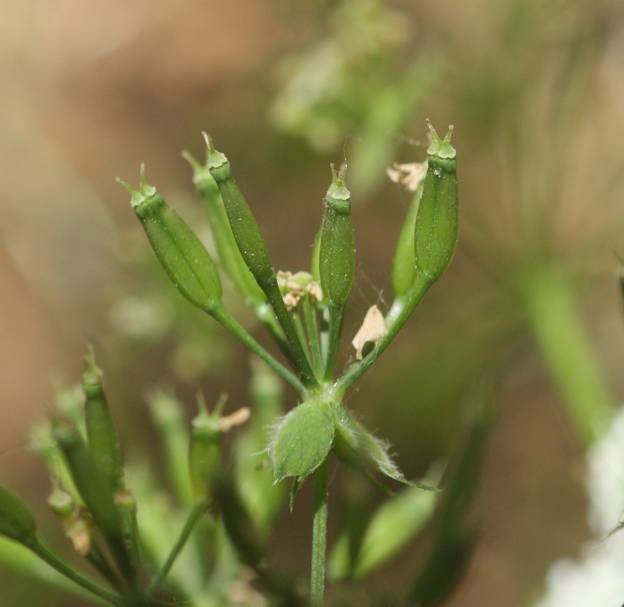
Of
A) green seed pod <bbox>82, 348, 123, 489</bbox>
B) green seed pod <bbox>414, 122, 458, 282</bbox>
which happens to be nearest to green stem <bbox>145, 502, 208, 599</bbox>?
green seed pod <bbox>82, 348, 123, 489</bbox>

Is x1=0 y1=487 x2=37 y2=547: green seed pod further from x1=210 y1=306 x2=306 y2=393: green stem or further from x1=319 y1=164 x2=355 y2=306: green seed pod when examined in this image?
x1=319 y1=164 x2=355 y2=306: green seed pod

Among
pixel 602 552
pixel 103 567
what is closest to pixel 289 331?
pixel 103 567

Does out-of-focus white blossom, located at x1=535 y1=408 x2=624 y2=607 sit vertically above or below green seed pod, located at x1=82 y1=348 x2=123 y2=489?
above

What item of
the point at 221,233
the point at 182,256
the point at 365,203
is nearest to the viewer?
the point at 182,256

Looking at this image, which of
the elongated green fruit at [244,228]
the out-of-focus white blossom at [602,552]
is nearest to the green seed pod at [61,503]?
the elongated green fruit at [244,228]

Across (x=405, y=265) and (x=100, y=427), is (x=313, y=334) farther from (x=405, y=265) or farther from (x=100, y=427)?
(x=100, y=427)

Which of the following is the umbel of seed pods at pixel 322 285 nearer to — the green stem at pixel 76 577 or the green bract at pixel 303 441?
the green bract at pixel 303 441

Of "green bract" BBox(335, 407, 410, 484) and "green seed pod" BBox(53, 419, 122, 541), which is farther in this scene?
"green seed pod" BBox(53, 419, 122, 541)

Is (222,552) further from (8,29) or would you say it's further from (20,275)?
(8,29)
